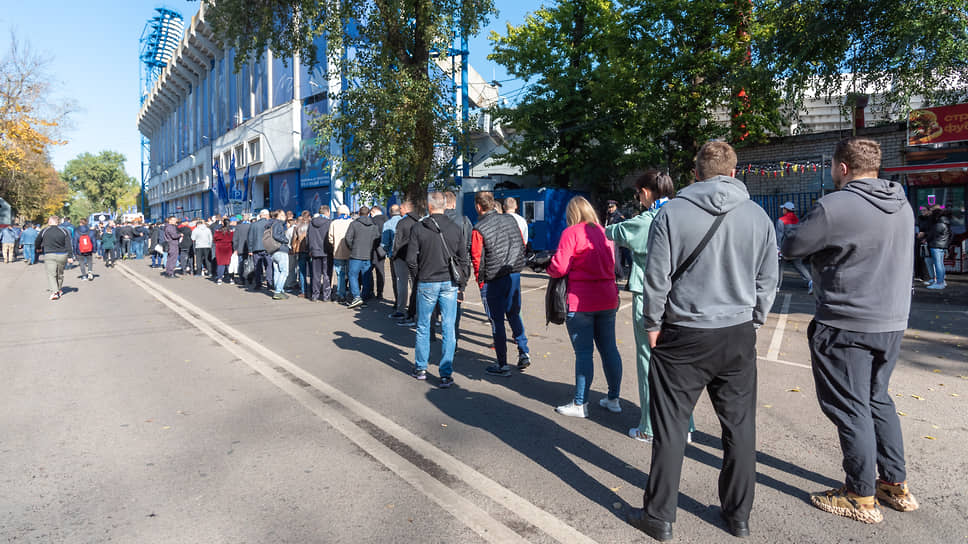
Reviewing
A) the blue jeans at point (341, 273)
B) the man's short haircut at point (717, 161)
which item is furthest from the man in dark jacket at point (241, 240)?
the man's short haircut at point (717, 161)

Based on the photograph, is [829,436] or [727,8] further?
[727,8]

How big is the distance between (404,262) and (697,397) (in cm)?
690

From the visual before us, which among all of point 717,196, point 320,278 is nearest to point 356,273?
point 320,278

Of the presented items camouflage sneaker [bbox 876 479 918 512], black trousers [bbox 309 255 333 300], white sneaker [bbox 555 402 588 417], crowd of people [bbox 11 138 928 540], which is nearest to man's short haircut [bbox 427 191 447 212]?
white sneaker [bbox 555 402 588 417]

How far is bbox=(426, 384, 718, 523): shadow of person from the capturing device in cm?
358

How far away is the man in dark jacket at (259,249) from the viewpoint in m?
14.2

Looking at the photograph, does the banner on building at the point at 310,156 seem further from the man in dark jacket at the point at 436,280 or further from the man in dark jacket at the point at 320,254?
the man in dark jacket at the point at 436,280

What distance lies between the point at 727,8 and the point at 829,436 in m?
17.1

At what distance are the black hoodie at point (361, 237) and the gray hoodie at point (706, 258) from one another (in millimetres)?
8950

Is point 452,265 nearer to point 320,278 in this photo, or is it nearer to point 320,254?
point 320,254

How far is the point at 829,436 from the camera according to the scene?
4.58 m

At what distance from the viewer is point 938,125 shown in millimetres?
16875

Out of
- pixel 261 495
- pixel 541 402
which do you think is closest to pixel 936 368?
pixel 541 402

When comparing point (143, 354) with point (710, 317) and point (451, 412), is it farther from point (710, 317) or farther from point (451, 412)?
point (710, 317)
